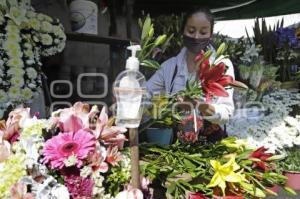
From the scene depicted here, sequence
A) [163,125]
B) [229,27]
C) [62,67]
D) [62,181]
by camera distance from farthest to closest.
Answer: [229,27] → [62,67] → [163,125] → [62,181]

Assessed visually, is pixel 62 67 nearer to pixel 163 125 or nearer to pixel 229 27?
pixel 163 125

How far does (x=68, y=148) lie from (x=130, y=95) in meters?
0.21

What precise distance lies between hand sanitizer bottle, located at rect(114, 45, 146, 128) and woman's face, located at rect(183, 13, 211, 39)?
101 cm

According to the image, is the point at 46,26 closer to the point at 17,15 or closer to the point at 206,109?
the point at 17,15

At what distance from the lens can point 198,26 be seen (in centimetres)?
210

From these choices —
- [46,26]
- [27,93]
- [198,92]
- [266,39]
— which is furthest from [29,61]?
[266,39]

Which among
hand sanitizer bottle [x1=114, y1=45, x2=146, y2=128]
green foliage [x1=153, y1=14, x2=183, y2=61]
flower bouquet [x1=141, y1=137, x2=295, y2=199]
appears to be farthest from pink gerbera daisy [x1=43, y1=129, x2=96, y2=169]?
green foliage [x1=153, y1=14, x2=183, y2=61]

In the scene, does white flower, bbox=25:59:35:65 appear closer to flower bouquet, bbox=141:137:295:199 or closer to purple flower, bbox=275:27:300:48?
flower bouquet, bbox=141:137:295:199

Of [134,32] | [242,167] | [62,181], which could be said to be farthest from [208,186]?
[134,32]

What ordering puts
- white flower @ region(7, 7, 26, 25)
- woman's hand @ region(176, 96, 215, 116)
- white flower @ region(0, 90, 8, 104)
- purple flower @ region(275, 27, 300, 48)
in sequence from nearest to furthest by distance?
1. woman's hand @ region(176, 96, 215, 116)
2. white flower @ region(0, 90, 8, 104)
3. white flower @ region(7, 7, 26, 25)
4. purple flower @ region(275, 27, 300, 48)

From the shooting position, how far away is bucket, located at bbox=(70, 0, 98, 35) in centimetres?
262

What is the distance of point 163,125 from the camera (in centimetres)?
148

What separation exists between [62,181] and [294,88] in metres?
2.84

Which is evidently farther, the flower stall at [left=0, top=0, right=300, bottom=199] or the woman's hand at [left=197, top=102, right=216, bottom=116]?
the woman's hand at [left=197, top=102, right=216, bottom=116]
